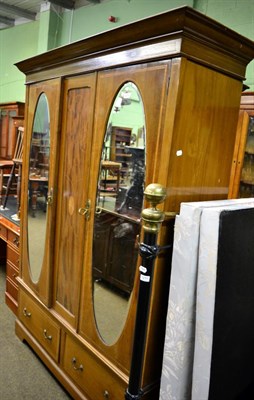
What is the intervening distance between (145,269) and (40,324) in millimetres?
1421

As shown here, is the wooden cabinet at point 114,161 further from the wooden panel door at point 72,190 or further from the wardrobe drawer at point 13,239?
the wardrobe drawer at point 13,239

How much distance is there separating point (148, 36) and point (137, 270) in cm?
98

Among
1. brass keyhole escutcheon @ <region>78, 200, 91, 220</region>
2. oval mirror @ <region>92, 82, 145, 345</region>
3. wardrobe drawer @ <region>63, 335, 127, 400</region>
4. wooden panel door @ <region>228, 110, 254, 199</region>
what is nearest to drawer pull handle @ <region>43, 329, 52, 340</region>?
wardrobe drawer @ <region>63, 335, 127, 400</region>

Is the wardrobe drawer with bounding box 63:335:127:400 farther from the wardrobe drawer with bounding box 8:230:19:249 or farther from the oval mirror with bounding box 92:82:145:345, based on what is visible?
the wardrobe drawer with bounding box 8:230:19:249

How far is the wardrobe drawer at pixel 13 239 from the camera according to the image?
8.95 ft

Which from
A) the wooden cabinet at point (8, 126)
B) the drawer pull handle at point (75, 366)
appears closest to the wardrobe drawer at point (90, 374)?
the drawer pull handle at point (75, 366)

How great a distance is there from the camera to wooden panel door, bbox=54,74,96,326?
167 cm

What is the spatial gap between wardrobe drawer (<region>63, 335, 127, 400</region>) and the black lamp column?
0.38m

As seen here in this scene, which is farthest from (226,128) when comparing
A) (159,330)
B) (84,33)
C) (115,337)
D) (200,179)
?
(84,33)

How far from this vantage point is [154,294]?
4.23 ft

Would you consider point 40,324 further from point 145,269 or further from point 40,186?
point 145,269

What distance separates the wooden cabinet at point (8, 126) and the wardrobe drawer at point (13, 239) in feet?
10.1

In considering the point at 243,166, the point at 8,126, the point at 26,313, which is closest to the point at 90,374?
the point at 26,313

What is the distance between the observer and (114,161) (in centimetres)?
157
